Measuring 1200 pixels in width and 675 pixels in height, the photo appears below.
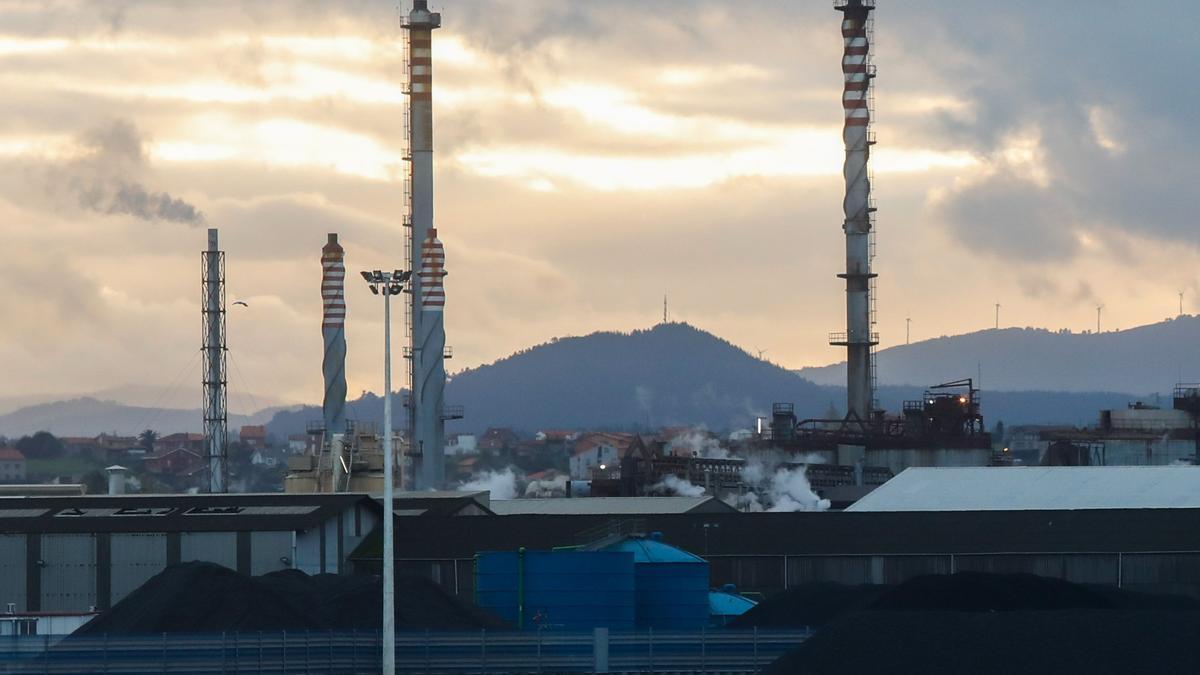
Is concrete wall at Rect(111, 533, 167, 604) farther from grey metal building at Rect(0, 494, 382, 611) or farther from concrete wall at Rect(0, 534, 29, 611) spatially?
concrete wall at Rect(0, 534, 29, 611)

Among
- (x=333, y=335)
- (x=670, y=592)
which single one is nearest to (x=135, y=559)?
(x=670, y=592)

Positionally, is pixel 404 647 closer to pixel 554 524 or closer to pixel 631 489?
pixel 554 524

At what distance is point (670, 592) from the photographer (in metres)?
63.4

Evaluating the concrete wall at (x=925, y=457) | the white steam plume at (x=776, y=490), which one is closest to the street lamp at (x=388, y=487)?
the white steam plume at (x=776, y=490)

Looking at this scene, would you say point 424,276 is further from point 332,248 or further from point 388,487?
point 388,487

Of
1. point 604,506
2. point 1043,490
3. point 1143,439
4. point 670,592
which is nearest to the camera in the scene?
point 670,592

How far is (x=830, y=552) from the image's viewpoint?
254ft

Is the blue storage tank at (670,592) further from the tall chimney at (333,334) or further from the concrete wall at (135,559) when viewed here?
the tall chimney at (333,334)

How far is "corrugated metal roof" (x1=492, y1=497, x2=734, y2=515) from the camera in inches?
3996

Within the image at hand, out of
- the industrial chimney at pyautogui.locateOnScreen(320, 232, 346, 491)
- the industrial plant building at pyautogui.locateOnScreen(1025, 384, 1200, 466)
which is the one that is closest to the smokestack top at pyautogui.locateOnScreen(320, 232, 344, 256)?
the industrial chimney at pyautogui.locateOnScreen(320, 232, 346, 491)

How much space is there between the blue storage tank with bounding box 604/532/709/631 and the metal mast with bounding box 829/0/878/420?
7599 cm

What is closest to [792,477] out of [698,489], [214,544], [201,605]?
[698,489]

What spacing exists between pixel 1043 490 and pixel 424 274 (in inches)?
1957

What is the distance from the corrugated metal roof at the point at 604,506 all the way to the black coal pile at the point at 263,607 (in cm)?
3915
